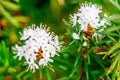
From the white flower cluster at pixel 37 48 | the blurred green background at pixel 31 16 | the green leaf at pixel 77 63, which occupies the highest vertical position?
the blurred green background at pixel 31 16

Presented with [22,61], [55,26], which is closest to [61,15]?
[55,26]

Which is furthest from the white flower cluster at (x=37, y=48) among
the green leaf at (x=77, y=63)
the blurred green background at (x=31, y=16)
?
the blurred green background at (x=31, y=16)

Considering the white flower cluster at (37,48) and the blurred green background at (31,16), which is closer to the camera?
the white flower cluster at (37,48)

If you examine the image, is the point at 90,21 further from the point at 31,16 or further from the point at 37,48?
the point at 31,16

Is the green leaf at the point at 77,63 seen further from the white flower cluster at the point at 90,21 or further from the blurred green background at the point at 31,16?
the blurred green background at the point at 31,16

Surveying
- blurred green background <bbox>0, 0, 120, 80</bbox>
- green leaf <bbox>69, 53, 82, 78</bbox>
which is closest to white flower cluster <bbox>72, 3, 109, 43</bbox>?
green leaf <bbox>69, 53, 82, 78</bbox>

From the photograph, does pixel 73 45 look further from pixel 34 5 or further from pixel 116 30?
pixel 34 5
